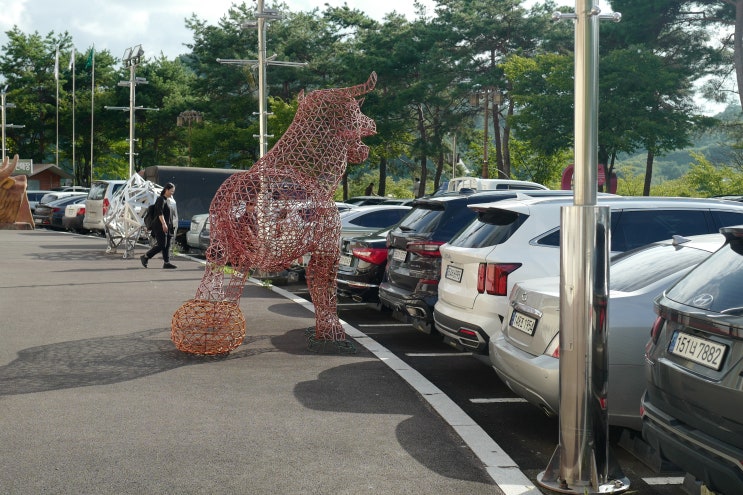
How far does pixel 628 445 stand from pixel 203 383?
3.78 m

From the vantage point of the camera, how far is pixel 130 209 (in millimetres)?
22531

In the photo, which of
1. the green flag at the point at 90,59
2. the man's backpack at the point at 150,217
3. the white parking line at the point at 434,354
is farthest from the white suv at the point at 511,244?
the green flag at the point at 90,59

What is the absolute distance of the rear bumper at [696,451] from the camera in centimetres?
402

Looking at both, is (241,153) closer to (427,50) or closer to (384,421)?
(427,50)

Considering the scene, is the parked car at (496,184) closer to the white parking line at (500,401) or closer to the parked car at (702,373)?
the white parking line at (500,401)

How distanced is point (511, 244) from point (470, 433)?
1996mm

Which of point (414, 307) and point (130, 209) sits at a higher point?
point (130, 209)

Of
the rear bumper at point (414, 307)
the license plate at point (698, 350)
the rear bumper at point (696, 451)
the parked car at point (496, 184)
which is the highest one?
the parked car at point (496, 184)

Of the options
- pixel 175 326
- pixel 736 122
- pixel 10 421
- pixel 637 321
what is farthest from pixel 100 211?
pixel 736 122

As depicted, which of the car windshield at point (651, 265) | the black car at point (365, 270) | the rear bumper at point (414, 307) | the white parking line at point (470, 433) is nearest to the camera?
the white parking line at point (470, 433)

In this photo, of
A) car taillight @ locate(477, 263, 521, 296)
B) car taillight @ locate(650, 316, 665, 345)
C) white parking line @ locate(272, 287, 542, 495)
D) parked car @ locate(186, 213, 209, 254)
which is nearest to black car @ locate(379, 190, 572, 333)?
white parking line @ locate(272, 287, 542, 495)

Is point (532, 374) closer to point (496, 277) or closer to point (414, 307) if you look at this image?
point (496, 277)

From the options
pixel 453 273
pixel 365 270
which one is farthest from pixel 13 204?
pixel 453 273

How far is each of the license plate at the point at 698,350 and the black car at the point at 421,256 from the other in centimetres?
469
